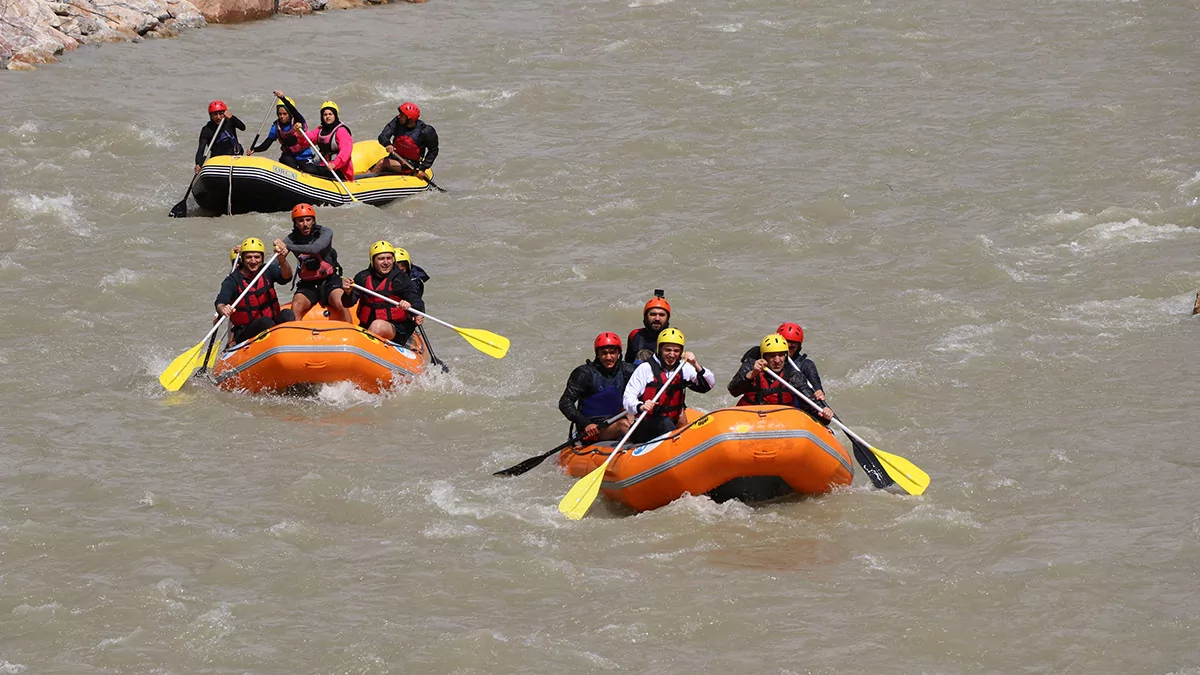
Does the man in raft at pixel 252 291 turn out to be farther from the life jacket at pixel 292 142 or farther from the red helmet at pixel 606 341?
the life jacket at pixel 292 142

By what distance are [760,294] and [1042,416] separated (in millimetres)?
3611

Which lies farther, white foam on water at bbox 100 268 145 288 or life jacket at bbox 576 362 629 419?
white foam on water at bbox 100 268 145 288

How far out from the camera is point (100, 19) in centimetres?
2442

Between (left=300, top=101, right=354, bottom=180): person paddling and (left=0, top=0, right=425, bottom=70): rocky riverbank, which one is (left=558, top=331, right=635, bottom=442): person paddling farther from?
(left=0, top=0, right=425, bottom=70): rocky riverbank

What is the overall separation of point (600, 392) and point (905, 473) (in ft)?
6.51

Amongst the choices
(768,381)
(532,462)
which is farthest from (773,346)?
(532,462)

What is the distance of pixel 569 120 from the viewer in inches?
837

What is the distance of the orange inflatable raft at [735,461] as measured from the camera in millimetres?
10078

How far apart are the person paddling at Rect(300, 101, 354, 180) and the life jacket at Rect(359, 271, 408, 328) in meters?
4.70

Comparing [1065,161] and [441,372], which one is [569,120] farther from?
[441,372]

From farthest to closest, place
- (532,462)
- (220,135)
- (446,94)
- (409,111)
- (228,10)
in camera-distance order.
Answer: (228,10), (446,94), (409,111), (220,135), (532,462)

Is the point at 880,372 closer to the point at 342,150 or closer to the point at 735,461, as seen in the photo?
the point at 735,461

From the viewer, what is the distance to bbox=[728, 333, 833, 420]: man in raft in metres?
10.8

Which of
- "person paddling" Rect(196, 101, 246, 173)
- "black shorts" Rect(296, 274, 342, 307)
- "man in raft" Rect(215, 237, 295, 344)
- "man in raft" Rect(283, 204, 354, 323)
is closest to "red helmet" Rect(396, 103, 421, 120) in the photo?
"person paddling" Rect(196, 101, 246, 173)
